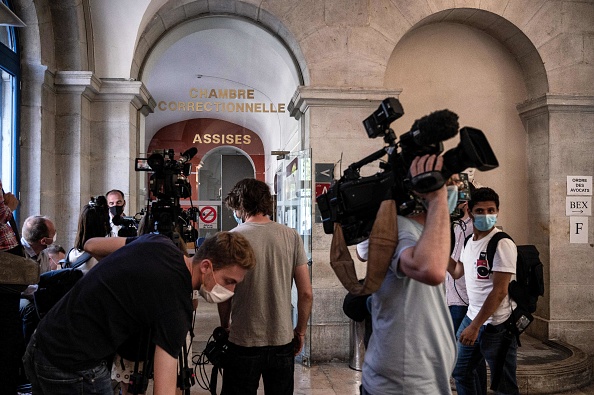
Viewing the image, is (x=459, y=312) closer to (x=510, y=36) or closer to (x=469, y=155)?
(x=469, y=155)

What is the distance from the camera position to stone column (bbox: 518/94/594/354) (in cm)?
639

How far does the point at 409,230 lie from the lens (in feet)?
6.22

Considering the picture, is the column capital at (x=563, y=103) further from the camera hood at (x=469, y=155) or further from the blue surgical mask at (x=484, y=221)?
the camera hood at (x=469, y=155)

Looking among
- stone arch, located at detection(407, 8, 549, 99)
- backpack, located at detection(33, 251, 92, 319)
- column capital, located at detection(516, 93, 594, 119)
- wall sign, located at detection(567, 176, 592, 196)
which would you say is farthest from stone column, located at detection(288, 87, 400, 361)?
backpack, located at detection(33, 251, 92, 319)

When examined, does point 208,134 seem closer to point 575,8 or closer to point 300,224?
point 300,224

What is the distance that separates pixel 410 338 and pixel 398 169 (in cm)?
56

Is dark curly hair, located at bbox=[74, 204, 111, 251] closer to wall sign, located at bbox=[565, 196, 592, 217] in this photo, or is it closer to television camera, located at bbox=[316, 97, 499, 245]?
television camera, located at bbox=[316, 97, 499, 245]

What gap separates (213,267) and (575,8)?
20.3ft

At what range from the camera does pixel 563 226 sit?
255 inches

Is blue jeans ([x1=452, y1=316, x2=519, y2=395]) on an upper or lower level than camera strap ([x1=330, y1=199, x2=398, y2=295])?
lower

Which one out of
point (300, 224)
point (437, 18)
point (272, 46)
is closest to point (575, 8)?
point (437, 18)

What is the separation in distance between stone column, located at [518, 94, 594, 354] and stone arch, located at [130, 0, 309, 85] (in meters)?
2.91

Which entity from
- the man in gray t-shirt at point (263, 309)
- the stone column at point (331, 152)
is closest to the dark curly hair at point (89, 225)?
the man in gray t-shirt at point (263, 309)

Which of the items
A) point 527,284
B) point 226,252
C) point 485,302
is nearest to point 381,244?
point 226,252
